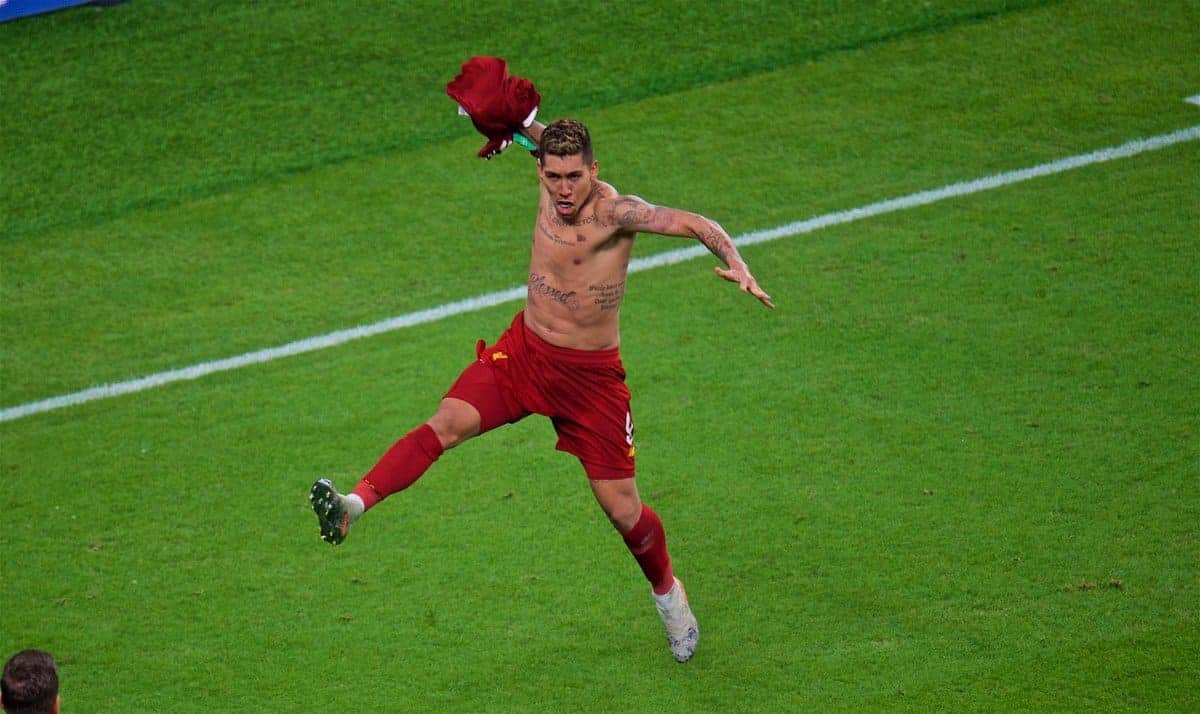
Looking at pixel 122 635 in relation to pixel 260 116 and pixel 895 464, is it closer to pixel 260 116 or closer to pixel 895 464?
pixel 895 464

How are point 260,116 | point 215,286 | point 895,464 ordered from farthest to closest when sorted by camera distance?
point 260,116
point 215,286
point 895,464

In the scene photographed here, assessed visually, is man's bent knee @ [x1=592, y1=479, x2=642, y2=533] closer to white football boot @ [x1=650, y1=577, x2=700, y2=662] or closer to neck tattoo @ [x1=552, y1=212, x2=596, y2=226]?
white football boot @ [x1=650, y1=577, x2=700, y2=662]

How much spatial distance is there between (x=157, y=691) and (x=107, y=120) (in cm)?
681

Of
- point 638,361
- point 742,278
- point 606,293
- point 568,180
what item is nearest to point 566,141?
point 568,180

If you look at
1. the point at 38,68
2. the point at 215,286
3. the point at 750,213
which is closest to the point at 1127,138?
the point at 750,213

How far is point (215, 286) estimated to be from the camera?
11.2 m

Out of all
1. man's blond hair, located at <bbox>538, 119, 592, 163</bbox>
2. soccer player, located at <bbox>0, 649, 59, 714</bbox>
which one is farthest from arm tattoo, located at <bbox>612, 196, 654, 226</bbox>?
soccer player, located at <bbox>0, 649, 59, 714</bbox>

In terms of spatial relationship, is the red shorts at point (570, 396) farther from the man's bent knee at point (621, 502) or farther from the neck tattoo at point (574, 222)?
the neck tattoo at point (574, 222)

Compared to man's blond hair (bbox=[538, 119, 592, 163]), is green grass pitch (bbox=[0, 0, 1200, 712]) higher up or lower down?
lower down

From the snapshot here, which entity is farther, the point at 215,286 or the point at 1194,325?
the point at 215,286

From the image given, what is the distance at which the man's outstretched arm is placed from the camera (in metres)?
6.54

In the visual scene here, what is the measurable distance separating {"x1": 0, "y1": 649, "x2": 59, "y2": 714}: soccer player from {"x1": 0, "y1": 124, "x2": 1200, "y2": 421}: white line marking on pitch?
490 centimetres

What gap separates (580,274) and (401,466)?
3.64 feet

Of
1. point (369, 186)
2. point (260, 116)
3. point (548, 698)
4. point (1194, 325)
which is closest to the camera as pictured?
point (548, 698)
